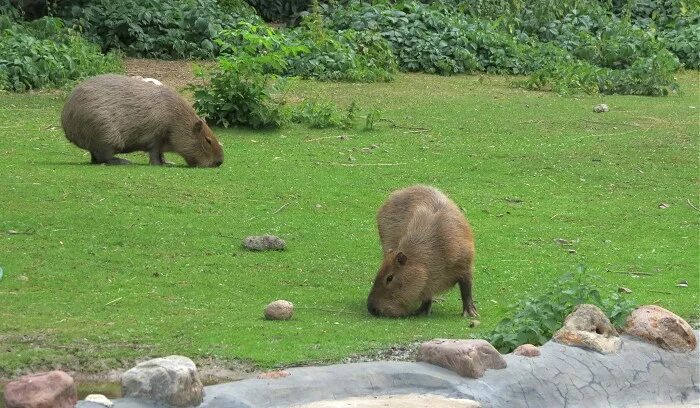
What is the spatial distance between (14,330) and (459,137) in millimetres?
7717

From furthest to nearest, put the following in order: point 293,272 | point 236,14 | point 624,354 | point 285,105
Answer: point 236,14
point 285,105
point 293,272
point 624,354

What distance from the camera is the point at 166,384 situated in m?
4.83

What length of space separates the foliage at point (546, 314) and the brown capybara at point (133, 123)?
5.49m

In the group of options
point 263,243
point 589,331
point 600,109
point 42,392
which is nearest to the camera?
point 42,392

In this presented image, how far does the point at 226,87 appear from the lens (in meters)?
13.4

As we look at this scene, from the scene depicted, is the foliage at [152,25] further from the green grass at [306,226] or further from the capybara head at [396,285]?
the capybara head at [396,285]

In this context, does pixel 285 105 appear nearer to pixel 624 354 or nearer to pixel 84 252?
pixel 84 252

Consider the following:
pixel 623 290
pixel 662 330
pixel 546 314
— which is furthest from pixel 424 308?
pixel 662 330

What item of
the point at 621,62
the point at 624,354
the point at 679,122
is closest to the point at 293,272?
the point at 624,354

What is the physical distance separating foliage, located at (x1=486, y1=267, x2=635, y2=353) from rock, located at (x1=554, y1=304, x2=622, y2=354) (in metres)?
0.21

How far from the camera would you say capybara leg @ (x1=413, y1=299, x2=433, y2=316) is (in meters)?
7.60

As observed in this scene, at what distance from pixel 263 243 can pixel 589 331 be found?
3.14m

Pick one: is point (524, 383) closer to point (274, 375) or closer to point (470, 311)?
point (274, 375)

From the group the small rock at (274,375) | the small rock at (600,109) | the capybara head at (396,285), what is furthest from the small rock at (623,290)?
the small rock at (600,109)
